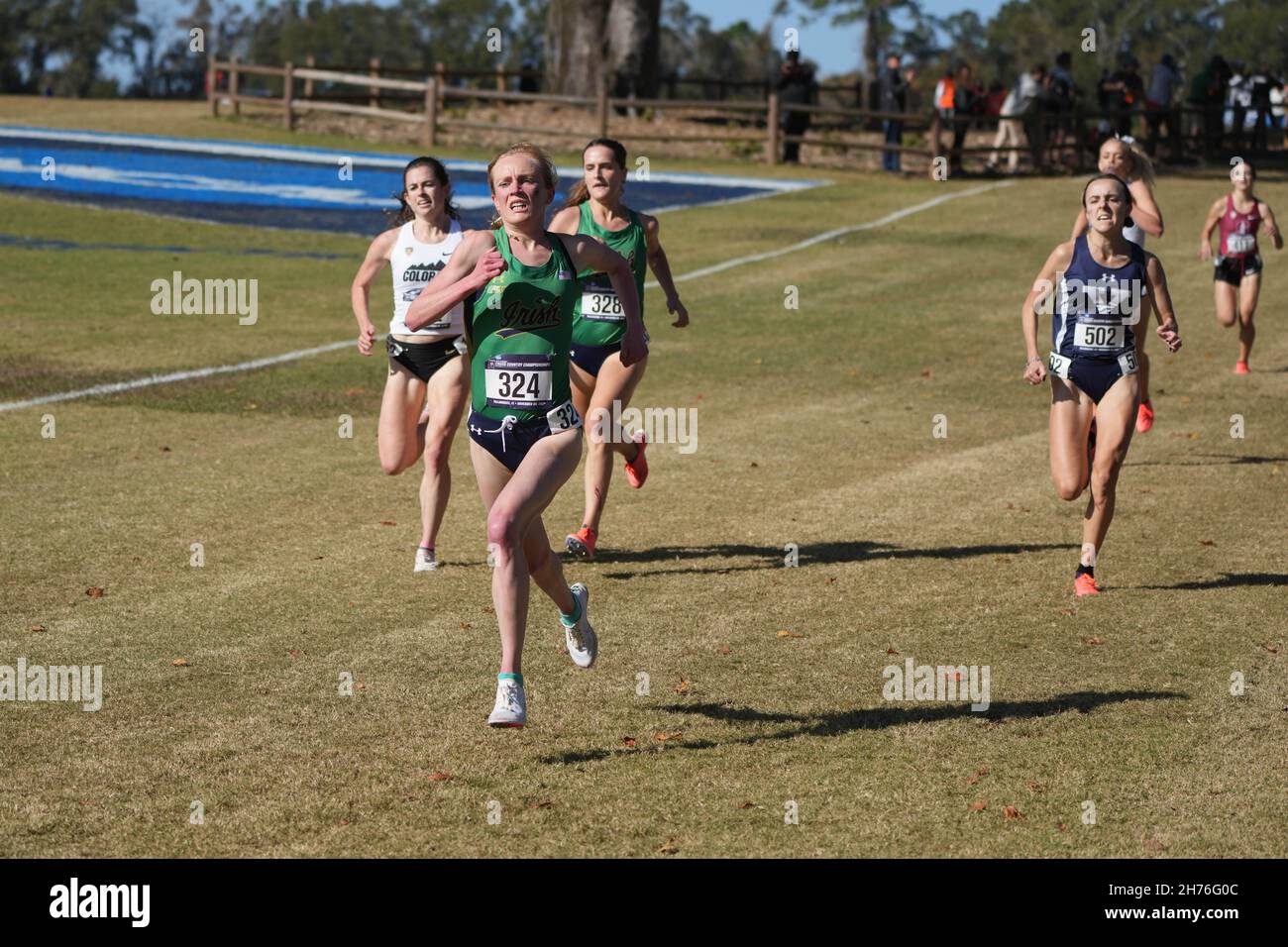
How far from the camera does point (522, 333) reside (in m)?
7.36

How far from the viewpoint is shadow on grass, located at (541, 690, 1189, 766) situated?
7.65m

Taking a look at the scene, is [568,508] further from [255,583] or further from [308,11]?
[308,11]

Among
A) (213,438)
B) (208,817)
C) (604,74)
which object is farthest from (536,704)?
(604,74)

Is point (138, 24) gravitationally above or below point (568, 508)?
above

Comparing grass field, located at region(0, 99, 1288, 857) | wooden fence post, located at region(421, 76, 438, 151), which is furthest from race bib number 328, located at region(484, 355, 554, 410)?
wooden fence post, located at region(421, 76, 438, 151)

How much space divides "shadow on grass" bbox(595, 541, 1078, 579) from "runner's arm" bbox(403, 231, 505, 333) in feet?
12.4

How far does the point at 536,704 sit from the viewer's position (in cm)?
795

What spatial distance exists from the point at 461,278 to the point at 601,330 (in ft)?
11.8

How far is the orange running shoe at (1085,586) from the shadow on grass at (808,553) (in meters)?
1.04

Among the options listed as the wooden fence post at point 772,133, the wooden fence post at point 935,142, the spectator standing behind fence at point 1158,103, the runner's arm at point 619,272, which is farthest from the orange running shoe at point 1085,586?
the spectator standing behind fence at point 1158,103

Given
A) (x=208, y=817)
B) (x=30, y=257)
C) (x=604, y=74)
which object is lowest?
(x=208, y=817)

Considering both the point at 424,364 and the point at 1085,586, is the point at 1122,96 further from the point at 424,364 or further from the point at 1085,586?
the point at 424,364

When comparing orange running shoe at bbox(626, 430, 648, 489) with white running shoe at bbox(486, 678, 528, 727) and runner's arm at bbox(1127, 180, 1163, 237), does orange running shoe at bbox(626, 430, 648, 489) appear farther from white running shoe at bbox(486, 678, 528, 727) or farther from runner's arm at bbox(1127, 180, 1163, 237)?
white running shoe at bbox(486, 678, 528, 727)
